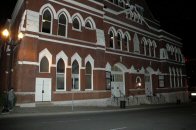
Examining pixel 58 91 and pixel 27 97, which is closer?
pixel 27 97

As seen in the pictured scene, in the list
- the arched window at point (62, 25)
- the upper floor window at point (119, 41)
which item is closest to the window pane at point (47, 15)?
the arched window at point (62, 25)

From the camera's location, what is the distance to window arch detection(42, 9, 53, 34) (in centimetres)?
1967

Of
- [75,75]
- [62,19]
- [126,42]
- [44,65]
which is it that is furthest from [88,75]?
[126,42]

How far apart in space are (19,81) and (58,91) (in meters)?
3.97

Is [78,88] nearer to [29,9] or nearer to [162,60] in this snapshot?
[29,9]

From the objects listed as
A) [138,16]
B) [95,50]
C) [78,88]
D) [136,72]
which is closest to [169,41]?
[138,16]

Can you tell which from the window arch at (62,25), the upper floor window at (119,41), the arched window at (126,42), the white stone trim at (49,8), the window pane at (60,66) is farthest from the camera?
the arched window at (126,42)

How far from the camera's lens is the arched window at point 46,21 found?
1967 cm

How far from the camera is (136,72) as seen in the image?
99.1ft

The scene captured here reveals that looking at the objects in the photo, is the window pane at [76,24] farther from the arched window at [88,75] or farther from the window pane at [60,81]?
the window pane at [60,81]

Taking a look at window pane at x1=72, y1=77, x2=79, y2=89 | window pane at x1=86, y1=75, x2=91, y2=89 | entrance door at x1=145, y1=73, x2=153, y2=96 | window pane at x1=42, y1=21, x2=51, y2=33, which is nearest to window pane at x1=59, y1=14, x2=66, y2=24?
window pane at x1=42, y1=21, x2=51, y2=33

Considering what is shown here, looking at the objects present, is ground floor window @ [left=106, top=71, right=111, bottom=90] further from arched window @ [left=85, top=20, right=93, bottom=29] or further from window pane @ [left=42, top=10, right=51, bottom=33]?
window pane @ [left=42, top=10, right=51, bottom=33]

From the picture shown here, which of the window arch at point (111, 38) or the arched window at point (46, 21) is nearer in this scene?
the arched window at point (46, 21)

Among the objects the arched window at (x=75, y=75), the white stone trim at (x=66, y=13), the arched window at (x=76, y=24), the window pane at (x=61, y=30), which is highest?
the white stone trim at (x=66, y=13)
